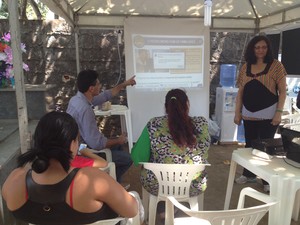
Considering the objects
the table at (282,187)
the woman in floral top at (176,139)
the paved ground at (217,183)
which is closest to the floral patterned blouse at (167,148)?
the woman in floral top at (176,139)

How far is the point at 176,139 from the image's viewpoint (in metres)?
1.73

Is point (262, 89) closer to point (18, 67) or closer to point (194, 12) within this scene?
point (194, 12)

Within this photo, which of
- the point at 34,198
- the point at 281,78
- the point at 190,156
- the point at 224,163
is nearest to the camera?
the point at 34,198

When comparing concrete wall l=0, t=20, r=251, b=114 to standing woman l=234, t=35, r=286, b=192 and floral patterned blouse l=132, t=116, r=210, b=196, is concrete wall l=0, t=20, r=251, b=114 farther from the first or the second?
floral patterned blouse l=132, t=116, r=210, b=196

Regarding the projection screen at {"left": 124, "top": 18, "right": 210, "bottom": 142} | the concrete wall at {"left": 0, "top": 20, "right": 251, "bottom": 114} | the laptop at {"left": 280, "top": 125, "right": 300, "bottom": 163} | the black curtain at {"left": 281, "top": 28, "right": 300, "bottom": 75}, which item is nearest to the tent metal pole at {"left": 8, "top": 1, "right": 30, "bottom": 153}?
the laptop at {"left": 280, "top": 125, "right": 300, "bottom": 163}

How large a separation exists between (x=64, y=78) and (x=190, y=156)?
10.6 feet

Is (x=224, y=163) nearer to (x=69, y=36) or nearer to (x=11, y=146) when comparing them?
(x=11, y=146)

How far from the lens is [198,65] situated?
4.13m

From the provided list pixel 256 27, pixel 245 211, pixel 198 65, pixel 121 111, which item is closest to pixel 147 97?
pixel 121 111

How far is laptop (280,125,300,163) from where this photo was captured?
1.66 metres

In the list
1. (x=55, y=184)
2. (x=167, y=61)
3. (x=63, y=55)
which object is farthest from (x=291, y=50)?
(x=55, y=184)

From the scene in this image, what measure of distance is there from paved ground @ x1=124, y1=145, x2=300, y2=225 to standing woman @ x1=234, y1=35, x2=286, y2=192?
1.19ft

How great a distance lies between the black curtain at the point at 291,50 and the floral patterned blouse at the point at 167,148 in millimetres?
2280

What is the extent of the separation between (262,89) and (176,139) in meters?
1.36
